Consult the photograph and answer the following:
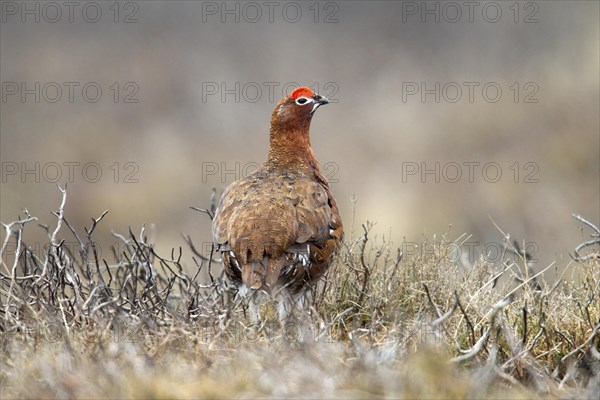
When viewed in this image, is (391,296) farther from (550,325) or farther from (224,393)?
(224,393)

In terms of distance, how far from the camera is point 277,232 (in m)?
6.12

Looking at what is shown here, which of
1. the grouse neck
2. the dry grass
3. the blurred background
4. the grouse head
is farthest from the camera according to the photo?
the blurred background

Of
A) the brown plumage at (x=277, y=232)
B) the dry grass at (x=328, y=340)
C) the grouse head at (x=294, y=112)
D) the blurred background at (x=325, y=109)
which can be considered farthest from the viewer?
the blurred background at (x=325, y=109)

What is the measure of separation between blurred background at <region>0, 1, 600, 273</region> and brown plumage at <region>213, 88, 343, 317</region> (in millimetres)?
7821

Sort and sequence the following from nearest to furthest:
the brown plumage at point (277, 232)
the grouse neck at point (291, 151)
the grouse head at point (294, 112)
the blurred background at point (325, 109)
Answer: the brown plumage at point (277, 232), the grouse neck at point (291, 151), the grouse head at point (294, 112), the blurred background at point (325, 109)

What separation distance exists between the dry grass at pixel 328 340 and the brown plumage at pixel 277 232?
0.54 ft

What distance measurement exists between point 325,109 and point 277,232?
12.9 metres

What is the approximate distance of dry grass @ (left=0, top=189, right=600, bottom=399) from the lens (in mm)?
4148

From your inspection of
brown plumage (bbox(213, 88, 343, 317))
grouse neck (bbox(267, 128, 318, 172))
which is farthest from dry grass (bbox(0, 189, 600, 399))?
grouse neck (bbox(267, 128, 318, 172))

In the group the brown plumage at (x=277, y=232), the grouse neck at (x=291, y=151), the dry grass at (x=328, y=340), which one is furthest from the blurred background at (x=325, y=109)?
the dry grass at (x=328, y=340)

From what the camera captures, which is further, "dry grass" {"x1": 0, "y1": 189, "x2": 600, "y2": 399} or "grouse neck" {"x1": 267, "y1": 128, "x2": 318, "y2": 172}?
"grouse neck" {"x1": 267, "y1": 128, "x2": 318, "y2": 172}

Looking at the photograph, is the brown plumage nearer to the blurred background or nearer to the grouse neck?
the grouse neck

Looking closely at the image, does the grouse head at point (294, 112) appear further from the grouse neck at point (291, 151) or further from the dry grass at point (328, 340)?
the dry grass at point (328, 340)

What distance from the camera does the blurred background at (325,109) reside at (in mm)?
16359
